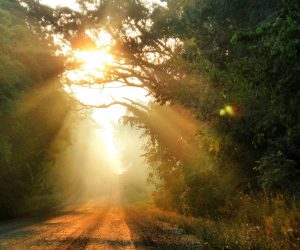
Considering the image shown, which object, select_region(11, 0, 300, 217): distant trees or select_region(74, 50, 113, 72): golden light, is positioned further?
select_region(74, 50, 113, 72): golden light

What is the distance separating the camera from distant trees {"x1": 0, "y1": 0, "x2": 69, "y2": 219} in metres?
25.3

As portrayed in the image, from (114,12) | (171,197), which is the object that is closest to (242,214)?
(114,12)

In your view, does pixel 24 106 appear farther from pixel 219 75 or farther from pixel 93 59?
pixel 219 75

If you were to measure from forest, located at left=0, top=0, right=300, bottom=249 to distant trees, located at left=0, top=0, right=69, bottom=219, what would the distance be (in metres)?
0.10

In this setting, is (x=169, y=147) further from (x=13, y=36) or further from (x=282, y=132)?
(x=282, y=132)

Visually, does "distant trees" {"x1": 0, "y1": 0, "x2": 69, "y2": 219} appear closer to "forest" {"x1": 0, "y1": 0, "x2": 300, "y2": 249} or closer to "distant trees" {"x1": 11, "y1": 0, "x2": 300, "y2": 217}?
"forest" {"x1": 0, "y1": 0, "x2": 300, "y2": 249}

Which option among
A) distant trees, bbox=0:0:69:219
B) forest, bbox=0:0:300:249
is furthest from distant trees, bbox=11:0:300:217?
distant trees, bbox=0:0:69:219

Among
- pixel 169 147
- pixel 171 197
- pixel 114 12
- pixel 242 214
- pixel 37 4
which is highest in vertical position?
pixel 37 4

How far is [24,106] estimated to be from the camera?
28.0m

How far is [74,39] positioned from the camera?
23.2 meters

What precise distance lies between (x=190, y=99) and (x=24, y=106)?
1455 centimetres

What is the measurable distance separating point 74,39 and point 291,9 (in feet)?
57.9

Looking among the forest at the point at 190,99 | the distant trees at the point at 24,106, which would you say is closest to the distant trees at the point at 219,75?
the forest at the point at 190,99

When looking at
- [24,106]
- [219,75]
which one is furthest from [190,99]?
[24,106]
